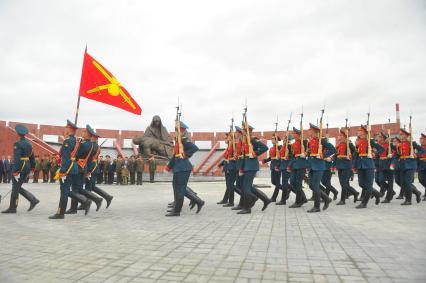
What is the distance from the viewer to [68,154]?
21.6ft

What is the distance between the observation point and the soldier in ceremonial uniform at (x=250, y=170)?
700 centimetres

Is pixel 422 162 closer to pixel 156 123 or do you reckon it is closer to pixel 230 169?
pixel 230 169

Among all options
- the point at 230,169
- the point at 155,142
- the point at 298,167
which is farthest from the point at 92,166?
the point at 155,142

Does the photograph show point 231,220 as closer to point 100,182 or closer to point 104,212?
point 104,212

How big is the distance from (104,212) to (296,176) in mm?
4582

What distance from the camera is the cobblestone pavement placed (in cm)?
288

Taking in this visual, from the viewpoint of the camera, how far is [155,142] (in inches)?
827

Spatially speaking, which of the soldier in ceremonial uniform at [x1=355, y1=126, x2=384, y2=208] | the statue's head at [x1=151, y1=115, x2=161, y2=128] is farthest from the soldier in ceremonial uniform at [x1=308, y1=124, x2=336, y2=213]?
the statue's head at [x1=151, y1=115, x2=161, y2=128]

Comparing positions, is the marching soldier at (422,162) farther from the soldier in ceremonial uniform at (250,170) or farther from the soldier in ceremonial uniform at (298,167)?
the soldier in ceremonial uniform at (250,170)

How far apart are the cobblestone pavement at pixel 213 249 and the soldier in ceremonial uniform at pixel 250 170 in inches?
A: 31.7

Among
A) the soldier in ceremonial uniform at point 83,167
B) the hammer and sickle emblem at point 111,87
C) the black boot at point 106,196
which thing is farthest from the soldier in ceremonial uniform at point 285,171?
the hammer and sickle emblem at point 111,87

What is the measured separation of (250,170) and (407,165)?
14.9 feet

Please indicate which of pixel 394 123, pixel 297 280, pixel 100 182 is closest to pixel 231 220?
pixel 297 280

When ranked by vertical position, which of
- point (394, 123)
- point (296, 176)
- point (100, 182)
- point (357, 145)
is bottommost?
point (100, 182)
